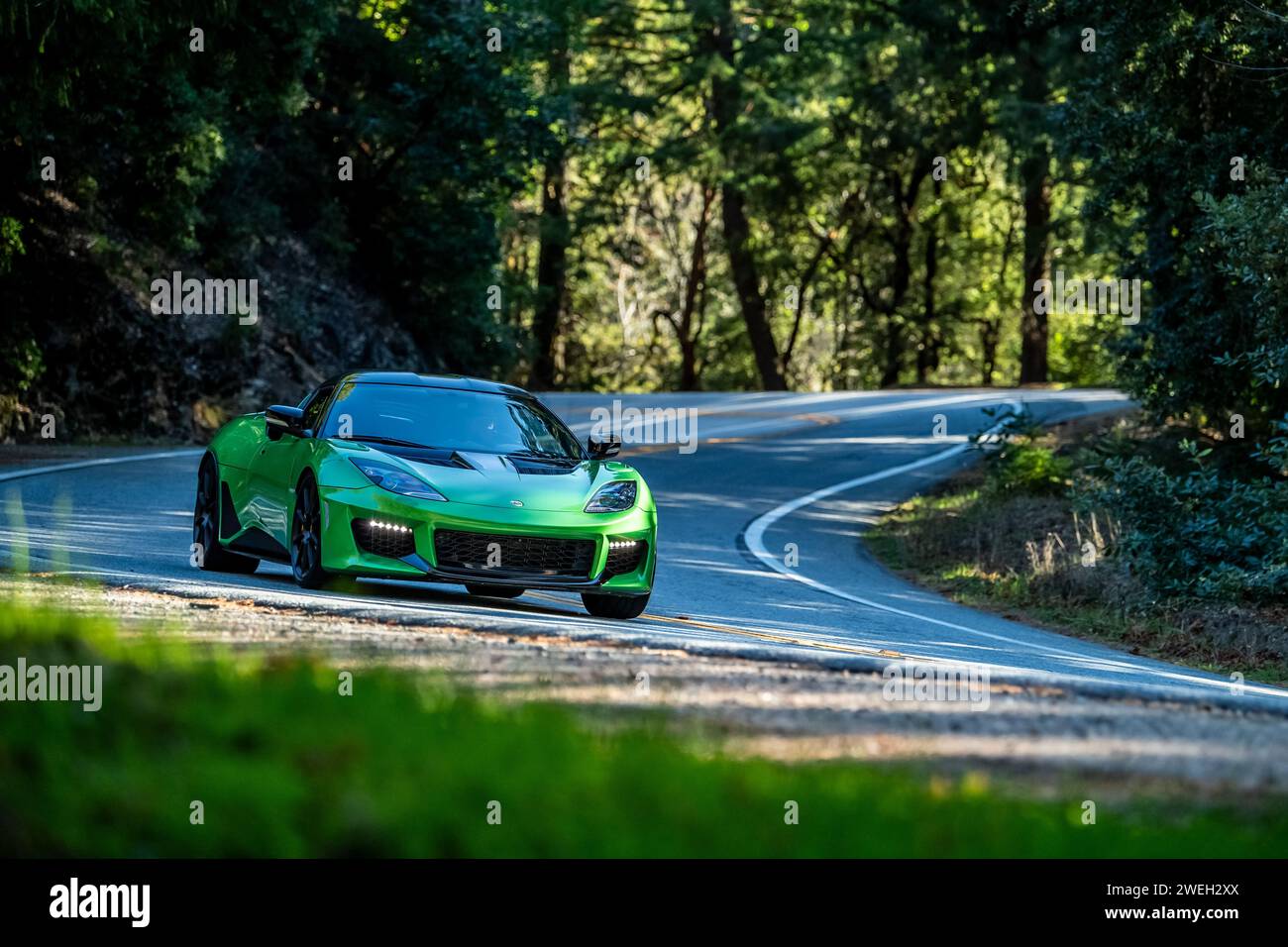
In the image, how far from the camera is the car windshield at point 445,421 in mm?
10969

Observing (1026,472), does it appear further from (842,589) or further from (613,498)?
(613,498)

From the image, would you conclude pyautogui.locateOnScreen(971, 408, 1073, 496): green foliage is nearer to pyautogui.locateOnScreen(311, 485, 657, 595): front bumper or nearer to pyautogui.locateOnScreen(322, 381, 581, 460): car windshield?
pyautogui.locateOnScreen(322, 381, 581, 460): car windshield

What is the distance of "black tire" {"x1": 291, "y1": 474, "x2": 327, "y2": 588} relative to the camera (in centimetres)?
1014

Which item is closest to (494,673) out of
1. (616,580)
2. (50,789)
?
(50,789)

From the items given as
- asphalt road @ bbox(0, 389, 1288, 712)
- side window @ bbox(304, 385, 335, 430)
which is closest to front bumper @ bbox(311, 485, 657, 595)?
asphalt road @ bbox(0, 389, 1288, 712)

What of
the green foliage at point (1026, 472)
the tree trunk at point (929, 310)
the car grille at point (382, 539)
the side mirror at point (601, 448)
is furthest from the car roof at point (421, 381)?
the tree trunk at point (929, 310)

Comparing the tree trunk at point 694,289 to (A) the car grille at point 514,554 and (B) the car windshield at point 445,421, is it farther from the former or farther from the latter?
(A) the car grille at point 514,554

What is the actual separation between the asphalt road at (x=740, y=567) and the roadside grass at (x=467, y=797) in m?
2.20

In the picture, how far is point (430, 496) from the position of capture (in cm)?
1005

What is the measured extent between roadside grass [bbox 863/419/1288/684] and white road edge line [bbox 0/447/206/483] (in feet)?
27.1

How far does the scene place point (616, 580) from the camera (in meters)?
10.6

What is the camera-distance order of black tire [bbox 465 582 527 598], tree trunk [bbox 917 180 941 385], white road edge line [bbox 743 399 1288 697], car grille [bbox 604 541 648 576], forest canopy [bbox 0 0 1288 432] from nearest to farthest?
car grille [bbox 604 541 648 576] → white road edge line [bbox 743 399 1288 697] → black tire [bbox 465 582 527 598] → forest canopy [bbox 0 0 1288 432] → tree trunk [bbox 917 180 941 385]

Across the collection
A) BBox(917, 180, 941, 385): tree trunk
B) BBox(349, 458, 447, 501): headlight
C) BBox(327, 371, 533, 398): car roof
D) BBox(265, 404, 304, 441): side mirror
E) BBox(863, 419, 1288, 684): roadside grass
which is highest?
BBox(917, 180, 941, 385): tree trunk

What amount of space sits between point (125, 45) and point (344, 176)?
13.8m
